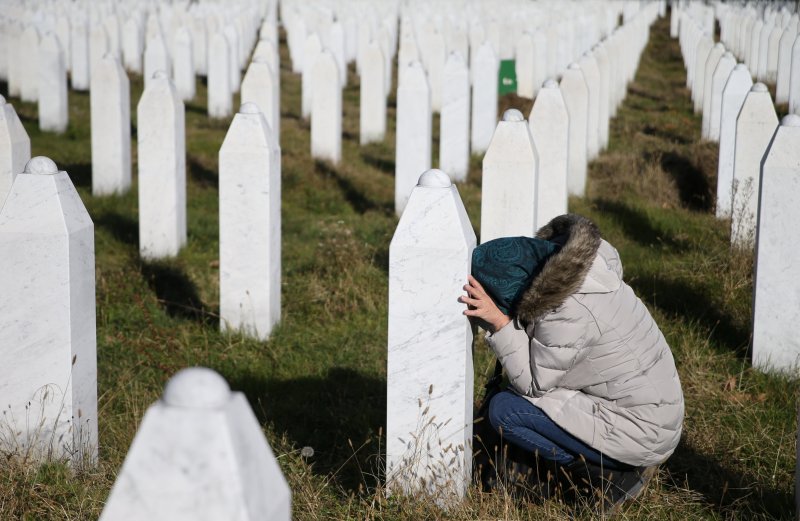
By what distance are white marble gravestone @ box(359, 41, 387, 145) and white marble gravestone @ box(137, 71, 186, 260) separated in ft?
15.5

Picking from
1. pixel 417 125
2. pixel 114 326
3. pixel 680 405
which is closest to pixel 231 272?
pixel 114 326

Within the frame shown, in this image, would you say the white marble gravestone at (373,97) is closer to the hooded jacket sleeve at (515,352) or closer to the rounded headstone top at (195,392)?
the hooded jacket sleeve at (515,352)

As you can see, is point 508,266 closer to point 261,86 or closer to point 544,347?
point 544,347

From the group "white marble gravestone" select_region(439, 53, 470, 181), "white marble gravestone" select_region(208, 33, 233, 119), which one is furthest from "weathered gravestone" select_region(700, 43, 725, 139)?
"white marble gravestone" select_region(208, 33, 233, 119)

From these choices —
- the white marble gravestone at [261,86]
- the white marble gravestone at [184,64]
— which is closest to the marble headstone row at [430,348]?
the white marble gravestone at [261,86]

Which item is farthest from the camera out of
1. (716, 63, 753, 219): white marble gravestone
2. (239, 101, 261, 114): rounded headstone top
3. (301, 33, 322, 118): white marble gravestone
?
(301, 33, 322, 118): white marble gravestone

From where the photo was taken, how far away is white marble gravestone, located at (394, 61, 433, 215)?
30.2ft

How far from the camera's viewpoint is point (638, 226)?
8469 millimetres

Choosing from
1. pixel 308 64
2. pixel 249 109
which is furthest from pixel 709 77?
pixel 249 109

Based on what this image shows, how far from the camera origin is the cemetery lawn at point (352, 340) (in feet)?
12.4

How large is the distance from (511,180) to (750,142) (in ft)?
6.94

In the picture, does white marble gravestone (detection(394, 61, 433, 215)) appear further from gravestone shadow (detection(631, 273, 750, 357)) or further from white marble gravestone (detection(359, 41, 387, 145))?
gravestone shadow (detection(631, 273, 750, 357))

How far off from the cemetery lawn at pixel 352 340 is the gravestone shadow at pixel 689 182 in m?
0.02

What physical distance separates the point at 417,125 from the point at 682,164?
290 cm
